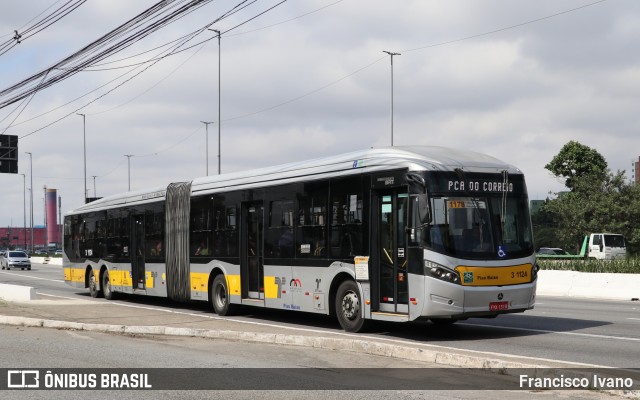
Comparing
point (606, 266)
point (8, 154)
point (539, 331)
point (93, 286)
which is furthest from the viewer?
point (8, 154)

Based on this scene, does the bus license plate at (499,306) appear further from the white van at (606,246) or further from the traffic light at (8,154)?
the white van at (606,246)

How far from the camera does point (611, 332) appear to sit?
14914mm

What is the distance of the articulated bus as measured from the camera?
45.0 ft

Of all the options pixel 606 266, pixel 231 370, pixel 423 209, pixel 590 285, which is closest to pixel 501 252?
pixel 423 209

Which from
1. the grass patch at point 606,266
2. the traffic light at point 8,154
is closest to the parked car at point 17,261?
the traffic light at point 8,154

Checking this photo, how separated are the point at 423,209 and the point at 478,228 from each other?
1.04 metres

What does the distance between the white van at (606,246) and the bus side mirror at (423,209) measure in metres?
37.0

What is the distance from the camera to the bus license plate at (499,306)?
1382 cm

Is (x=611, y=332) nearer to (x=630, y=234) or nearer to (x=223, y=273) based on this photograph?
(x=223, y=273)

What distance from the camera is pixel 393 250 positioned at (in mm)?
14336

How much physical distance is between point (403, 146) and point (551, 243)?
213 ft

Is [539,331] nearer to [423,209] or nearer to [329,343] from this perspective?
[423,209]

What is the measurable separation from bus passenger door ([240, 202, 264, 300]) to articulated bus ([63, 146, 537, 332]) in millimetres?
28

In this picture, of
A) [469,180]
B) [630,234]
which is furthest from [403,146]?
[630,234]
